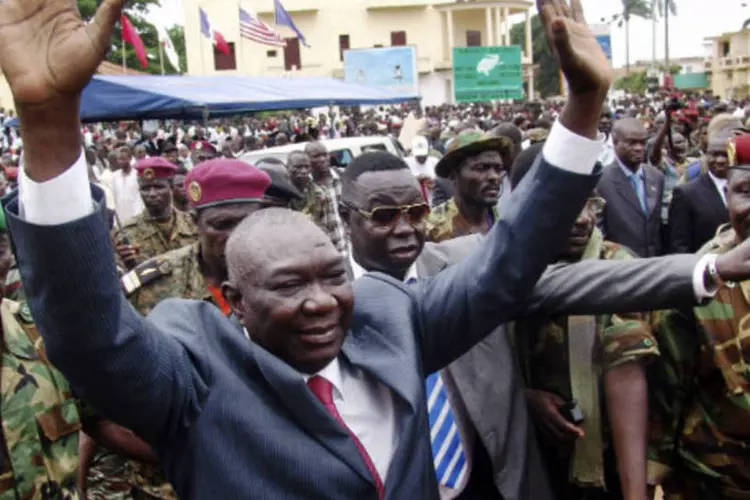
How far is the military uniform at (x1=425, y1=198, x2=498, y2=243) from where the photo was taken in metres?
4.66

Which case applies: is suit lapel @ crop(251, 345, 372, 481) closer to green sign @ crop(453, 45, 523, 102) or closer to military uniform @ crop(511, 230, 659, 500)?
military uniform @ crop(511, 230, 659, 500)

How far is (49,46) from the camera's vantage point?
1.38 metres

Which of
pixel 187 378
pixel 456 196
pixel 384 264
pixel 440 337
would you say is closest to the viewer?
pixel 187 378

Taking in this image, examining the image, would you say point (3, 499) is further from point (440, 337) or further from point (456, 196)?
point (456, 196)

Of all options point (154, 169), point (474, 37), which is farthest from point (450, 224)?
point (474, 37)

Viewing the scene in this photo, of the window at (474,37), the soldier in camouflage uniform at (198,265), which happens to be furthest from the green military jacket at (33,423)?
the window at (474,37)

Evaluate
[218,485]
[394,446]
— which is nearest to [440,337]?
[394,446]

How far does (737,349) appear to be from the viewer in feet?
8.89

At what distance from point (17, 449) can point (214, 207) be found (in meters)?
1.19

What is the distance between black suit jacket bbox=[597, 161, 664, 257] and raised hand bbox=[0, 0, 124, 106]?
5.07 metres

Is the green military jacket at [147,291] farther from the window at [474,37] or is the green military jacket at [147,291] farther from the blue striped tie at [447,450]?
the window at [474,37]

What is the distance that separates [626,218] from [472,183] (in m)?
1.99

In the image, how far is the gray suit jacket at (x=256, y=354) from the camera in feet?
4.78

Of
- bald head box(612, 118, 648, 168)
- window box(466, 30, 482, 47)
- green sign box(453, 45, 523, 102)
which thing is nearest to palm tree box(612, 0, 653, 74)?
window box(466, 30, 482, 47)
